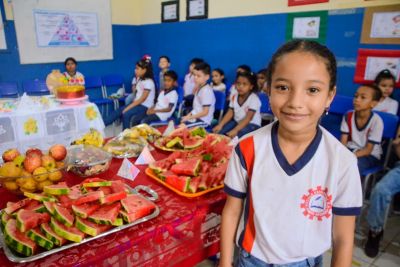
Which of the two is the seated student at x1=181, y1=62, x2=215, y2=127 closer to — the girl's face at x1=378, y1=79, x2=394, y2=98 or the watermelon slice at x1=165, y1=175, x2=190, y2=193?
the girl's face at x1=378, y1=79, x2=394, y2=98

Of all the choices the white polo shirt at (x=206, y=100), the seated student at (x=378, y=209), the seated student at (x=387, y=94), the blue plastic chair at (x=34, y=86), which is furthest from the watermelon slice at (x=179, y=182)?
the blue plastic chair at (x=34, y=86)

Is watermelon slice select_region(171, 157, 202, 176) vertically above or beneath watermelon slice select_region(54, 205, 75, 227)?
above

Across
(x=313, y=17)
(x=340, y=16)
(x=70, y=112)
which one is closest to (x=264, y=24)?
(x=313, y=17)

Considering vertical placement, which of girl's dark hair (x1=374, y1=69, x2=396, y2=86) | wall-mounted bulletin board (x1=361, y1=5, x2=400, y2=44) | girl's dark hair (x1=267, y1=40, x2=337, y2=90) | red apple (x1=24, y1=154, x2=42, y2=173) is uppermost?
wall-mounted bulletin board (x1=361, y1=5, x2=400, y2=44)

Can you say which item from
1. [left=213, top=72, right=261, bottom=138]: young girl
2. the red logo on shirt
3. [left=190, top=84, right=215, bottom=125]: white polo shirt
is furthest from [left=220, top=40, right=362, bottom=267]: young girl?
[left=190, top=84, right=215, bottom=125]: white polo shirt

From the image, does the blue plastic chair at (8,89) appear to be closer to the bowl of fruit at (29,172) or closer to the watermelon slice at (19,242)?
the bowl of fruit at (29,172)

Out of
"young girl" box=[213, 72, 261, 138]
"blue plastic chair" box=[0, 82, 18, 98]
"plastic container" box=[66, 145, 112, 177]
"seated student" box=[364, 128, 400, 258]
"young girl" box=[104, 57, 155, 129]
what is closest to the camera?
"plastic container" box=[66, 145, 112, 177]

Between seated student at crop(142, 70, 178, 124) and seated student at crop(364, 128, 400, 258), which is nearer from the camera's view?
seated student at crop(364, 128, 400, 258)

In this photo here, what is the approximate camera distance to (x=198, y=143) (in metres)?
1.96

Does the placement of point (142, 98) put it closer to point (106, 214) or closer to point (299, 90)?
point (106, 214)

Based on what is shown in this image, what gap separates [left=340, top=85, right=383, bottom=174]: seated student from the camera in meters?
2.74

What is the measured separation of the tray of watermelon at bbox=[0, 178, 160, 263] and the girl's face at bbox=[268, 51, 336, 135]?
64 cm

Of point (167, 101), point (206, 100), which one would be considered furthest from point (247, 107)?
point (167, 101)

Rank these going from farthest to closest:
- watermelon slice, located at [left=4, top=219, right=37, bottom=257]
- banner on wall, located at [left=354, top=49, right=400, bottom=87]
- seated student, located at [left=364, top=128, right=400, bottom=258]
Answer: banner on wall, located at [left=354, top=49, right=400, bottom=87], seated student, located at [left=364, top=128, right=400, bottom=258], watermelon slice, located at [left=4, top=219, right=37, bottom=257]
